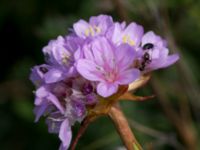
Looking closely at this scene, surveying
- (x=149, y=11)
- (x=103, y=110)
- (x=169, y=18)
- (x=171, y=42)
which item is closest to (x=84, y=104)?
(x=103, y=110)

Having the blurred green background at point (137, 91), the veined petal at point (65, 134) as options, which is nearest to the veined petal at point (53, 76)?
the veined petal at point (65, 134)

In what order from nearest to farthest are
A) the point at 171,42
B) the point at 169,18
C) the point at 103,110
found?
the point at 103,110 < the point at 171,42 < the point at 169,18

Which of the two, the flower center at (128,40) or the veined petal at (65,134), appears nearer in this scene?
the veined petal at (65,134)

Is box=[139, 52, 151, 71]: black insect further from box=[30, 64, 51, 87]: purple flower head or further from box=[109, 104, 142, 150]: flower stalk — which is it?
box=[30, 64, 51, 87]: purple flower head

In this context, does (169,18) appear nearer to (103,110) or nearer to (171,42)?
(171,42)

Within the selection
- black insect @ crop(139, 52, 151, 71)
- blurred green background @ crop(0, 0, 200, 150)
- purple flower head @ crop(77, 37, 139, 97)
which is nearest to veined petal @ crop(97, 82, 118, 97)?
purple flower head @ crop(77, 37, 139, 97)

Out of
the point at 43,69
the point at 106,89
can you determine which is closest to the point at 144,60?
the point at 106,89

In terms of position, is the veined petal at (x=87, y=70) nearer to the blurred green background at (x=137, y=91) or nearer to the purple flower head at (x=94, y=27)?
the purple flower head at (x=94, y=27)

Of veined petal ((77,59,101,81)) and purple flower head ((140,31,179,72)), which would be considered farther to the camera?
purple flower head ((140,31,179,72))
